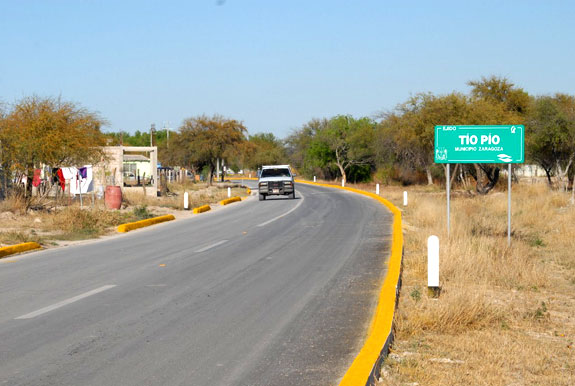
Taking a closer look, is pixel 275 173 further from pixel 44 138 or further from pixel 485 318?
pixel 485 318

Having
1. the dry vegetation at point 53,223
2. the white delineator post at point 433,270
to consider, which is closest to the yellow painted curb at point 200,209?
the dry vegetation at point 53,223

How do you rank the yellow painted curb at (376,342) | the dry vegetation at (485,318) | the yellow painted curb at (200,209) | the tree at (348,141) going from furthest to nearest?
the tree at (348,141) → the yellow painted curb at (200,209) → the dry vegetation at (485,318) → the yellow painted curb at (376,342)

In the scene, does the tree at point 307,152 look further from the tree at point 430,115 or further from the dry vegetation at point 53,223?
the dry vegetation at point 53,223

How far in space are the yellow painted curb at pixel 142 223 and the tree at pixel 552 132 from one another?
26.1 metres

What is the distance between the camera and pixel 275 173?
43.6 metres

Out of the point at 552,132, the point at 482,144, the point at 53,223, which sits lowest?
the point at 53,223

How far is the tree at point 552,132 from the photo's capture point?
141ft

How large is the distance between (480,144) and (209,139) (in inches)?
2113

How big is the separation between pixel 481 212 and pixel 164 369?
2422cm

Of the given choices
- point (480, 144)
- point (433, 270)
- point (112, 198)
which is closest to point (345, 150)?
point (112, 198)

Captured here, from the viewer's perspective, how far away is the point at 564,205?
110ft

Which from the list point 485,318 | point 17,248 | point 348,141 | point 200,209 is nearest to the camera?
point 485,318

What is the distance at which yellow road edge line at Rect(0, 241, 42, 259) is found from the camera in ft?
51.0

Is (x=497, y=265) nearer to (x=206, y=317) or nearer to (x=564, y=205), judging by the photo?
(x=206, y=317)
